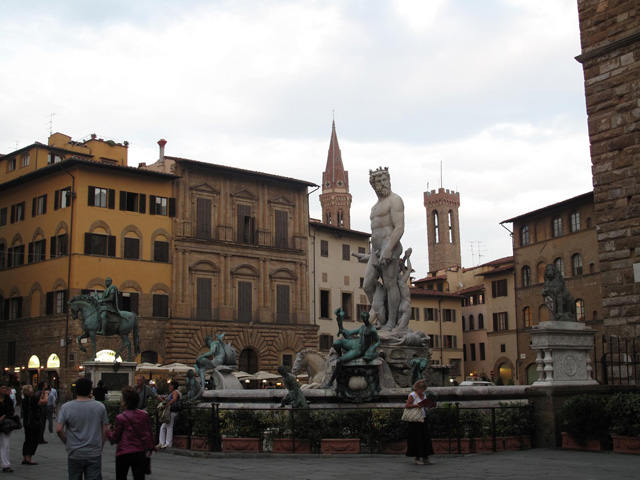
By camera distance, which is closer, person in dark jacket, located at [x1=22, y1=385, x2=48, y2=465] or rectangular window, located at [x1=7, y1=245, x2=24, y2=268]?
person in dark jacket, located at [x1=22, y1=385, x2=48, y2=465]

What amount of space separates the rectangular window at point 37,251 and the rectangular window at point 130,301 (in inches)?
227

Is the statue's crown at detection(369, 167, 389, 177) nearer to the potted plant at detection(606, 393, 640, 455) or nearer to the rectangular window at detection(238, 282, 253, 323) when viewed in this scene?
the potted plant at detection(606, 393, 640, 455)

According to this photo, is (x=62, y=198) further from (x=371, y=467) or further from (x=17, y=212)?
(x=371, y=467)

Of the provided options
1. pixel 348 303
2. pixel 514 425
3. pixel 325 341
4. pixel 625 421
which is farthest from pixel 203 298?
pixel 625 421

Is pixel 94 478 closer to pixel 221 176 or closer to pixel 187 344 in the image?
pixel 187 344

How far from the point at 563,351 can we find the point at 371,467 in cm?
495

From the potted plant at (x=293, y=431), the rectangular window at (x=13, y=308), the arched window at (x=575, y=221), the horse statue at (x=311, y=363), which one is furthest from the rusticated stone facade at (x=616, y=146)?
the rectangular window at (x=13, y=308)

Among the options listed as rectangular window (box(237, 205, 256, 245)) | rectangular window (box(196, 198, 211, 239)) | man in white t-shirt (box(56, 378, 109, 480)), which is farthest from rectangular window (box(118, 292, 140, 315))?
man in white t-shirt (box(56, 378, 109, 480))

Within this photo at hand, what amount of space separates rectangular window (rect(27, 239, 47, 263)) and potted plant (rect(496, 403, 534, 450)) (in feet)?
136

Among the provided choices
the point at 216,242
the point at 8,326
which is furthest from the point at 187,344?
the point at 8,326

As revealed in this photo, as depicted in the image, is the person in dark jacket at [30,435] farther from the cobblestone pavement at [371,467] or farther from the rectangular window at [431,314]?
the rectangular window at [431,314]

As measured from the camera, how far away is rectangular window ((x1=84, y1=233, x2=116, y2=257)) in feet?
161

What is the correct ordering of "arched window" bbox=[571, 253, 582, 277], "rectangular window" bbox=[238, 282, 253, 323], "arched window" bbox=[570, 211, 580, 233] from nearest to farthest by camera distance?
"rectangular window" bbox=[238, 282, 253, 323] → "arched window" bbox=[571, 253, 582, 277] → "arched window" bbox=[570, 211, 580, 233]

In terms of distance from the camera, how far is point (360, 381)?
1547 cm
